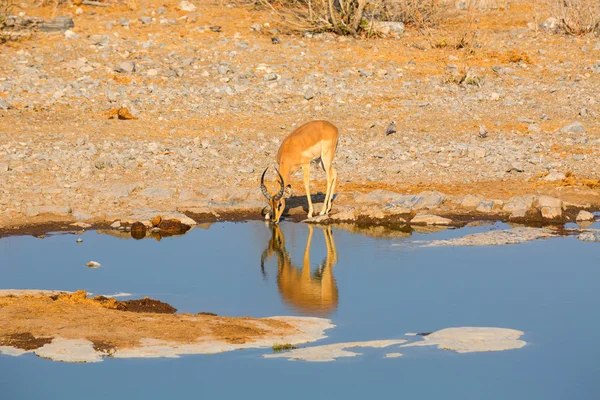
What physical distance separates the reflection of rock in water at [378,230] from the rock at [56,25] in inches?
464

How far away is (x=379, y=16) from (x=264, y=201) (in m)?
10.9

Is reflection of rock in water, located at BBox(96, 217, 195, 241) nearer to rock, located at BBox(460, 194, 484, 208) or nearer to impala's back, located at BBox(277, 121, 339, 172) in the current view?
impala's back, located at BBox(277, 121, 339, 172)

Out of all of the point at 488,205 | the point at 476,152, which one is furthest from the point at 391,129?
the point at 488,205

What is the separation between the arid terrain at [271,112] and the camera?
16.2 metres

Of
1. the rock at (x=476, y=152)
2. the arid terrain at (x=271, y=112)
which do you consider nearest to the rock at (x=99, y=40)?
the arid terrain at (x=271, y=112)

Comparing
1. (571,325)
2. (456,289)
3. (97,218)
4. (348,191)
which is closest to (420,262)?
(456,289)

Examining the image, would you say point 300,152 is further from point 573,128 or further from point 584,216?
point 573,128

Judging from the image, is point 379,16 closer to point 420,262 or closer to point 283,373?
point 420,262

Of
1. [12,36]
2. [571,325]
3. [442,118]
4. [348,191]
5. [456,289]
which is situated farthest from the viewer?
[12,36]

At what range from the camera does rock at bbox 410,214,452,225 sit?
49.3 ft

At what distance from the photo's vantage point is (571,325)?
10.5 meters

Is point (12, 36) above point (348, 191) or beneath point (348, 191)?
above

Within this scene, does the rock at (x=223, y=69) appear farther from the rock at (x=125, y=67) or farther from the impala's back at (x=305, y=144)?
the impala's back at (x=305, y=144)

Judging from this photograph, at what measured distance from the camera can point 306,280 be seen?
12.5 metres
